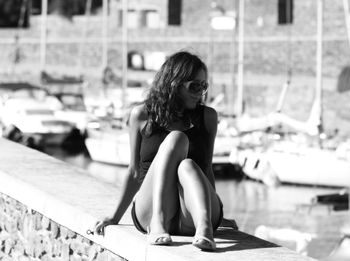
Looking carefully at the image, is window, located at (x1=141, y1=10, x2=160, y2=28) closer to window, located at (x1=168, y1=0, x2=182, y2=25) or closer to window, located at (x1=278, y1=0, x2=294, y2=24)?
window, located at (x1=168, y1=0, x2=182, y2=25)

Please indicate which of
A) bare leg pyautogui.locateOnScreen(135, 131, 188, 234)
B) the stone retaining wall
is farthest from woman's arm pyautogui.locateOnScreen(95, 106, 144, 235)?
bare leg pyautogui.locateOnScreen(135, 131, 188, 234)

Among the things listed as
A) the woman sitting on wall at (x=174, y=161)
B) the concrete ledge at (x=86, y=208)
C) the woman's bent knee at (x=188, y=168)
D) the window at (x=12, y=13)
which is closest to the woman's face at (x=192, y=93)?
the woman sitting on wall at (x=174, y=161)

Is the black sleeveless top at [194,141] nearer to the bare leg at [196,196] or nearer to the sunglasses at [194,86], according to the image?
the sunglasses at [194,86]

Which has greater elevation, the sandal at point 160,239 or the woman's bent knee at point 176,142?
the woman's bent knee at point 176,142

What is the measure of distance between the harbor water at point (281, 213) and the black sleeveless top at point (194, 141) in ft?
28.0

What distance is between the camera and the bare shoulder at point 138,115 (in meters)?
5.04

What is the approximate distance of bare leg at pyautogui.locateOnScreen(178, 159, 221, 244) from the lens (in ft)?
15.2

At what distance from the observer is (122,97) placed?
32.3 m

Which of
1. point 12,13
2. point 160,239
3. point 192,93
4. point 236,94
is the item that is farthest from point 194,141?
point 12,13

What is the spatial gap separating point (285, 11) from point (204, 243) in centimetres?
3455

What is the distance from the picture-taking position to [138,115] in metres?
5.05

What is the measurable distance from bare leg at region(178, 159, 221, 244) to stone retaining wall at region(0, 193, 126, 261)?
42 centimetres

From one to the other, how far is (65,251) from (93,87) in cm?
3257

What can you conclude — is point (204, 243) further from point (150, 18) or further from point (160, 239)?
point (150, 18)
